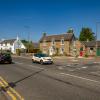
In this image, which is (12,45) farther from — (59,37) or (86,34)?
(59,37)

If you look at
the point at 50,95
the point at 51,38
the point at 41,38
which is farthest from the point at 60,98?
the point at 41,38

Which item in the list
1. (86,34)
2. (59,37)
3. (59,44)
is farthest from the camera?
(86,34)

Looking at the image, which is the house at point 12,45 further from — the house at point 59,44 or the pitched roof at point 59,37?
the house at point 59,44

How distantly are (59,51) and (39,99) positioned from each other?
195 feet

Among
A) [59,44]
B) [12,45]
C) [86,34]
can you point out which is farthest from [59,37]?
[86,34]

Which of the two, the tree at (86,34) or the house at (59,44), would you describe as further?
the tree at (86,34)

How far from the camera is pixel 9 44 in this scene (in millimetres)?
104000

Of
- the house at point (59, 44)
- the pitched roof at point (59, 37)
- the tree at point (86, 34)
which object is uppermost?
the tree at point (86, 34)

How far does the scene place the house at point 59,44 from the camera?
65125 millimetres

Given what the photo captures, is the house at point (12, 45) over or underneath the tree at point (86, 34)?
underneath

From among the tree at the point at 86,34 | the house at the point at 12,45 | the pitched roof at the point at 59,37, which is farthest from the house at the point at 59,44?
the tree at the point at 86,34

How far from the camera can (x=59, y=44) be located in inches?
2672

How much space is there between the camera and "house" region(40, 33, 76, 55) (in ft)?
214

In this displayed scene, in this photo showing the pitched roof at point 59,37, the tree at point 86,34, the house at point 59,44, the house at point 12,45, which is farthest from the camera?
the tree at point 86,34
